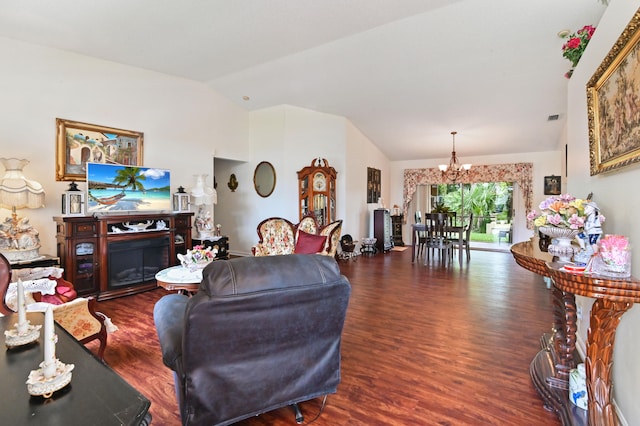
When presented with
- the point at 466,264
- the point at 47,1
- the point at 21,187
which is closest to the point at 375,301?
the point at 466,264

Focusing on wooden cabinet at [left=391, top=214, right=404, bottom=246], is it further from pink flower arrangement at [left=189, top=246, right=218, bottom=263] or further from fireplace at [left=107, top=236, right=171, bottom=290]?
pink flower arrangement at [left=189, top=246, right=218, bottom=263]

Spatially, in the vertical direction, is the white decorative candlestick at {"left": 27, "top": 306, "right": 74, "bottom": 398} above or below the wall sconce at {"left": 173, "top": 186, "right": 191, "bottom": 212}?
below

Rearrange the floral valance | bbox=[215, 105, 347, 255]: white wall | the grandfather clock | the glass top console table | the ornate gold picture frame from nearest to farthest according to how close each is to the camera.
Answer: the glass top console table
the ornate gold picture frame
the grandfather clock
bbox=[215, 105, 347, 255]: white wall
the floral valance

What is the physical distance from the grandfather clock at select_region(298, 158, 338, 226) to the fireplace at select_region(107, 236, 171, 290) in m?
2.65

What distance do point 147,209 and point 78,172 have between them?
3.17ft

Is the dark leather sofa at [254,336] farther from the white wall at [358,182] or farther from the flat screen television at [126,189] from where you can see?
the white wall at [358,182]

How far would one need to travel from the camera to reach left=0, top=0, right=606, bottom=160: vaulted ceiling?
3.24 m

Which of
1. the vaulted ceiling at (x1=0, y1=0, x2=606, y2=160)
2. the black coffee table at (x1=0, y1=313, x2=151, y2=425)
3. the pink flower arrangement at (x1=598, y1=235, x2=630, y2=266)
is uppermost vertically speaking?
the vaulted ceiling at (x1=0, y1=0, x2=606, y2=160)

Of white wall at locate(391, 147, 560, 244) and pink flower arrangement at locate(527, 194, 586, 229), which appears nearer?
pink flower arrangement at locate(527, 194, 586, 229)

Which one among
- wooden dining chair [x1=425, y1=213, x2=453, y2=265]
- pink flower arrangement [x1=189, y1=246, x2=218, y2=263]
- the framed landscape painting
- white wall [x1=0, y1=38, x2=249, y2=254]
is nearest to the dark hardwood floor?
pink flower arrangement [x1=189, y1=246, x2=218, y2=263]

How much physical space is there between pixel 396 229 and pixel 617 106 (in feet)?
23.1

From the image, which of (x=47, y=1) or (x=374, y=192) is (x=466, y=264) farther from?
(x=47, y=1)

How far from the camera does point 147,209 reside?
4.55 meters

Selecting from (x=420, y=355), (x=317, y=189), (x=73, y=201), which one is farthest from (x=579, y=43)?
(x=73, y=201)
